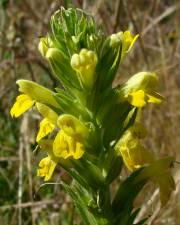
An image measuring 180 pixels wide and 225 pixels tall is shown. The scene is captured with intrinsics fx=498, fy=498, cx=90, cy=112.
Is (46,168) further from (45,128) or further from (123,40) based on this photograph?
(123,40)

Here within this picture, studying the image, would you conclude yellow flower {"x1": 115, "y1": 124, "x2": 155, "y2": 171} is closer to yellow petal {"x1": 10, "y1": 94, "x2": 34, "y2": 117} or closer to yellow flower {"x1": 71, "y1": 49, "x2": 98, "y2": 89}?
yellow flower {"x1": 71, "y1": 49, "x2": 98, "y2": 89}

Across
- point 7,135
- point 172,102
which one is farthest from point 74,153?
point 172,102

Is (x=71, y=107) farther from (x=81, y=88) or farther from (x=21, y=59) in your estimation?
(x=21, y=59)

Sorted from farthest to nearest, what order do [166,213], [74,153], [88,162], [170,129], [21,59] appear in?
[170,129], [21,59], [166,213], [88,162], [74,153]

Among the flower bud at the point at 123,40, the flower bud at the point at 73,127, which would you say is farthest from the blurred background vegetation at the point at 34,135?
the flower bud at the point at 73,127

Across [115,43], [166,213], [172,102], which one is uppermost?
[115,43]

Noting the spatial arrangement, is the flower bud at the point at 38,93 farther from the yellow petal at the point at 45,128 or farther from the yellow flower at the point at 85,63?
the yellow flower at the point at 85,63

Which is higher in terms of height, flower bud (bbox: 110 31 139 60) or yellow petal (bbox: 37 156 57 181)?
flower bud (bbox: 110 31 139 60)

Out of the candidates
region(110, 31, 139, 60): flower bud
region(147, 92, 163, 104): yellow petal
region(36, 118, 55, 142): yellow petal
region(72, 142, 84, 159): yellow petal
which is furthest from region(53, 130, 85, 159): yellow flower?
region(110, 31, 139, 60): flower bud
